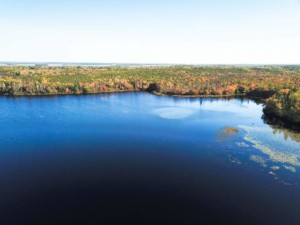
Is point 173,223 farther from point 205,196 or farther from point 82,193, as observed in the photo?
point 82,193

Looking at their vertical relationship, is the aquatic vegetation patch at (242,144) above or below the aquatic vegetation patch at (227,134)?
below

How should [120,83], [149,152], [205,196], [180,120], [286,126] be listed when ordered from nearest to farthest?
[205,196], [149,152], [286,126], [180,120], [120,83]

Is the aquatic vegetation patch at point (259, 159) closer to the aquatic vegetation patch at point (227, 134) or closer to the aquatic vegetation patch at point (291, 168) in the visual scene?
the aquatic vegetation patch at point (291, 168)

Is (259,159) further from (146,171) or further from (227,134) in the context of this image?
(146,171)

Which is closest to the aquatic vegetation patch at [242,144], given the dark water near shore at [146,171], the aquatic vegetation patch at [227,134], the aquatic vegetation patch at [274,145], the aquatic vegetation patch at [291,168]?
the dark water near shore at [146,171]

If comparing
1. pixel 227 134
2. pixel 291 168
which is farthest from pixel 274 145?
pixel 291 168

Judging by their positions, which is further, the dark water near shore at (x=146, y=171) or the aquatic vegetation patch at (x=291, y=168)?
the aquatic vegetation patch at (x=291, y=168)

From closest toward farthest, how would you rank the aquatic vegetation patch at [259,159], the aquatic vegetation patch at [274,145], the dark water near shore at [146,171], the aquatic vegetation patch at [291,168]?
the dark water near shore at [146,171] → the aquatic vegetation patch at [291,168] → the aquatic vegetation patch at [259,159] → the aquatic vegetation patch at [274,145]

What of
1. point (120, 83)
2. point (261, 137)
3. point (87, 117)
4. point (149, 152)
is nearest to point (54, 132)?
point (87, 117)

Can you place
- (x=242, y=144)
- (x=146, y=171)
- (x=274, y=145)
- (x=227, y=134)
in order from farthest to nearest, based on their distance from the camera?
(x=227, y=134)
(x=242, y=144)
(x=274, y=145)
(x=146, y=171)
